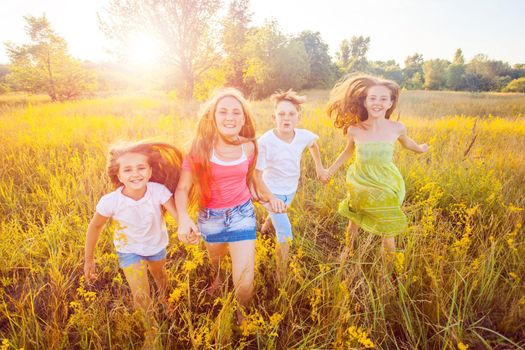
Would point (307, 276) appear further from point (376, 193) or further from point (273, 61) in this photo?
point (273, 61)

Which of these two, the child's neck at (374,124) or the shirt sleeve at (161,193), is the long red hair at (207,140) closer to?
the shirt sleeve at (161,193)

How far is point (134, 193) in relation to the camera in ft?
5.85

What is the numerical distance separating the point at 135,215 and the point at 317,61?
36999mm

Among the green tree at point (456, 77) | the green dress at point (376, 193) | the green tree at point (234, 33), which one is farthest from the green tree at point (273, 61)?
the green tree at point (456, 77)

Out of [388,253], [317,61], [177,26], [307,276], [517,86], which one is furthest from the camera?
[517,86]

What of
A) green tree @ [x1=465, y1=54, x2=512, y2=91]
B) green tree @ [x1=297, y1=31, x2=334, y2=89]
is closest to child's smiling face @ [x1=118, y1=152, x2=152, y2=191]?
green tree @ [x1=297, y1=31, x2=334, y2=89]

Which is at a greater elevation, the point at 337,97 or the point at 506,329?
the point at 337,97

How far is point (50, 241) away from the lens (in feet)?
7.28

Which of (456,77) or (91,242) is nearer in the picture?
(91,242)

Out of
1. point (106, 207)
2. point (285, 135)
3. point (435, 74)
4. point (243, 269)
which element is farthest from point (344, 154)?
point (435, 74)

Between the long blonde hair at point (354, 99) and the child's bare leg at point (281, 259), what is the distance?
1.39 meters

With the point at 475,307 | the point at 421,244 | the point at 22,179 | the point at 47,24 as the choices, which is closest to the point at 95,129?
the point at 22,179

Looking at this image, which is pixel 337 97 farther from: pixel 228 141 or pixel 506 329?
pixel 506 329

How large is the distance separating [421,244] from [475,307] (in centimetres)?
56
